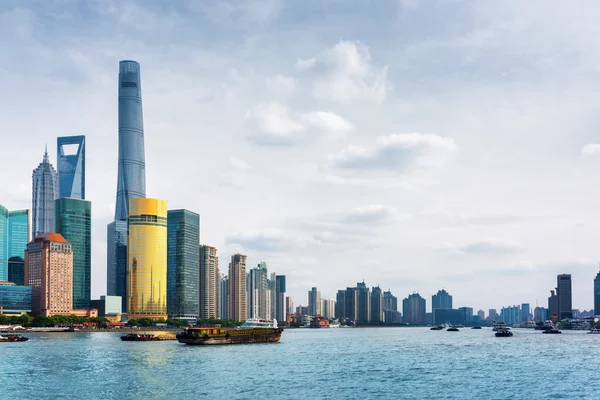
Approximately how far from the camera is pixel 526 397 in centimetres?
9219

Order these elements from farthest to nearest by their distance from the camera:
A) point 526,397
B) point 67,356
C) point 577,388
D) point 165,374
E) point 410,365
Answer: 1. point 67,356
2. point 410,365
3. point 165,374
4. point 577,388
5. point 526,397

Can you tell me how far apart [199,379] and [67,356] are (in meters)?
58.8

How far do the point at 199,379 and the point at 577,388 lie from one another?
182 ft

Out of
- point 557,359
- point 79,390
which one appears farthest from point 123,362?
point 557,359

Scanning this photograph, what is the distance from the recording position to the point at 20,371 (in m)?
118

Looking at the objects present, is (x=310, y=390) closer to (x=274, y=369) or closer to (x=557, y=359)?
(x=274, y=369)

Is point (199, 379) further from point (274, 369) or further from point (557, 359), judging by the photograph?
point (557, 359)

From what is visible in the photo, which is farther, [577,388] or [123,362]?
[123,362]

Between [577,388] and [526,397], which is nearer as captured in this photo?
[526,397]

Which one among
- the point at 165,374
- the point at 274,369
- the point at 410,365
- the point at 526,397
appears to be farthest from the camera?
the point at 410,365

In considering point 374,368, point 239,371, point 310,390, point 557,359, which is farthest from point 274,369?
point 557,359

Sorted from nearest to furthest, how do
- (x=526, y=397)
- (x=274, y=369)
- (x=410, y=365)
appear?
1. (x=526, y=397)
2. (x=274, y=369)
3. (x=410, y=365)

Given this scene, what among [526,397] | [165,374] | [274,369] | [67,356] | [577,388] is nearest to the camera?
[526,397]

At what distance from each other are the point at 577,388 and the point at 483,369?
1046 inches
